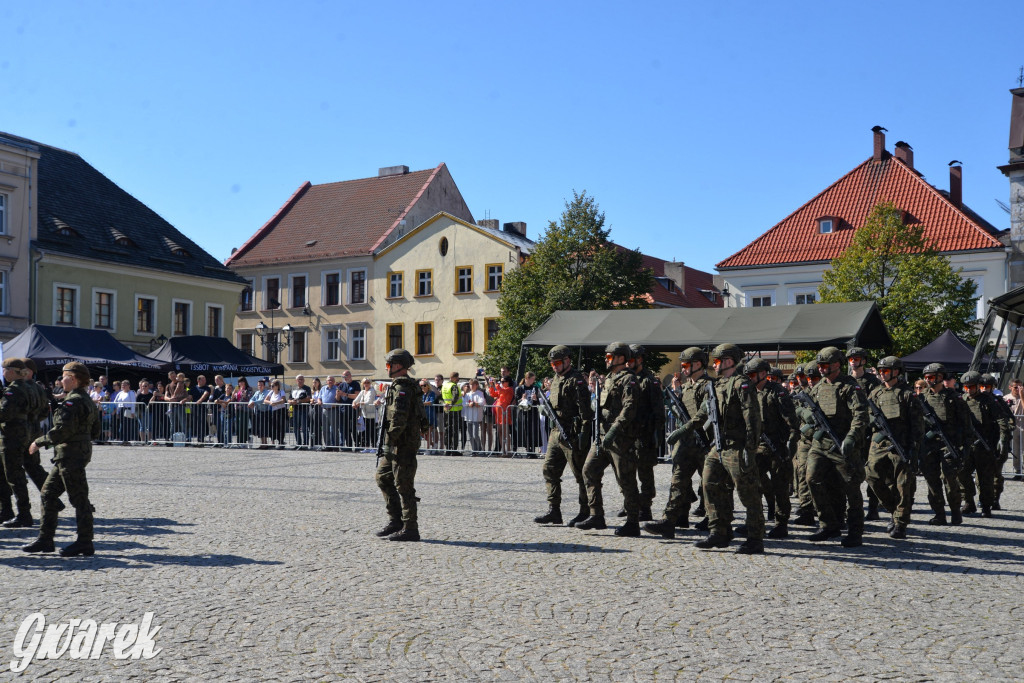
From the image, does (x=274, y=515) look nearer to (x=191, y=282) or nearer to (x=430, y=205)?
(x=191, y=282)

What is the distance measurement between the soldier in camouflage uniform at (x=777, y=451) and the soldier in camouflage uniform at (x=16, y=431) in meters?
7.21

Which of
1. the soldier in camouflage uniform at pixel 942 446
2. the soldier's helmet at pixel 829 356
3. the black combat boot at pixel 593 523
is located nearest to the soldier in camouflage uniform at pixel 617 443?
the black combat boot at pixel 593 523

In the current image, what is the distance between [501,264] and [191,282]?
15.9 metres

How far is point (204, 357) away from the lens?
33.2 metres

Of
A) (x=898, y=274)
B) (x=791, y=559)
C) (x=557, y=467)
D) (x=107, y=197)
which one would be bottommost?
(x=791, y=559)

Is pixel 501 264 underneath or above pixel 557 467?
above

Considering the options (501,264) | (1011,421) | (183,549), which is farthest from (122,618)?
(501,264)

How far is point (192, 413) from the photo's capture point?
2633 cm

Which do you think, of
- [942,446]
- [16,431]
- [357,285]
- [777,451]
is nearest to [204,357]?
[16,431]

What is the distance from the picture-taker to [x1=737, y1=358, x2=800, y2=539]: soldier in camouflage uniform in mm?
10883

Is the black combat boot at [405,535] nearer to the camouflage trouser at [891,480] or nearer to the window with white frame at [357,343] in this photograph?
the camouflage trouser at [891,480]

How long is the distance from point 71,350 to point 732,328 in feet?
63.2

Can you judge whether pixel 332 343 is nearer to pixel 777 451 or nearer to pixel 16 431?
pixel 16 431

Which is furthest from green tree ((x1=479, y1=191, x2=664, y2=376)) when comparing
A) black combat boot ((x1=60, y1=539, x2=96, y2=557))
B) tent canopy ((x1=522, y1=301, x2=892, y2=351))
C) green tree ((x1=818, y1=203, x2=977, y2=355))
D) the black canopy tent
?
black combat boot ((x1=60, y1=539, x2=96, y2=557))
